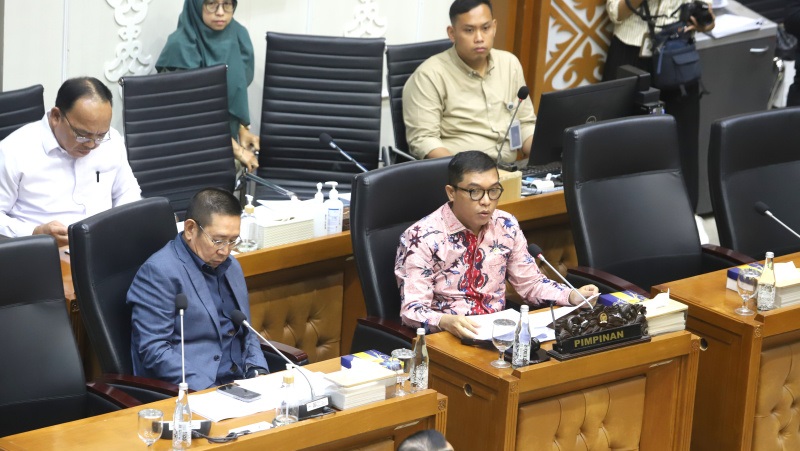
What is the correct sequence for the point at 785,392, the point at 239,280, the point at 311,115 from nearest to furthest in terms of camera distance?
the point at 239,280
the point at 785,392
the point at 311,115

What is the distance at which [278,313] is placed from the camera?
4031 mm

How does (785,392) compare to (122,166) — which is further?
(122,166)

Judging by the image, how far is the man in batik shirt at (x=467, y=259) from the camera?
3.62 meters

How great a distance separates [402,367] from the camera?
3.03 m

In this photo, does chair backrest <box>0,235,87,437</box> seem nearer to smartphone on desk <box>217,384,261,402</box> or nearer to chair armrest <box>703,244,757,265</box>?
smartphone on desk <box>217,384,261,402</box>

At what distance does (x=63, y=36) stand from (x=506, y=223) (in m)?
2.23

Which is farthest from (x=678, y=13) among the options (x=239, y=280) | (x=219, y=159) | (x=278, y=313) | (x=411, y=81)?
(x=239, y=280)

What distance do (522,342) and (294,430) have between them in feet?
2.26

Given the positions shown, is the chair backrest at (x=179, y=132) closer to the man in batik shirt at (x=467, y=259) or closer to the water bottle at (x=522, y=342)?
the man in batik shirt at (x=467, y=259)

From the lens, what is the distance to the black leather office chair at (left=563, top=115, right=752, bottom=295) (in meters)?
4.08

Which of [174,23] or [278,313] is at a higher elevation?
[174,23]

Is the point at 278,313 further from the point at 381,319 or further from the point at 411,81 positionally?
the point at 411,81

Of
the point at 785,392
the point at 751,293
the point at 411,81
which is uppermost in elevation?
the point at 411,81

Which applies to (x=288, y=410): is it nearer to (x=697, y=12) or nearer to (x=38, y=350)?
(x=38, y=350)
